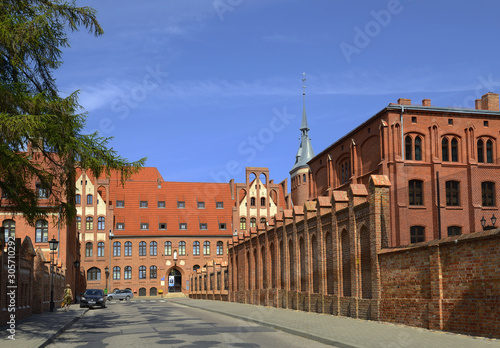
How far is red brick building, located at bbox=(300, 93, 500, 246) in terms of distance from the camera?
3950 centimetres

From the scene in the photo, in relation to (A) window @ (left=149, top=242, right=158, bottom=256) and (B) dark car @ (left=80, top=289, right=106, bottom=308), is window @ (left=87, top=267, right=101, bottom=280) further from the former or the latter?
(B) dark car @ (left=80, top=289, right=106, bottom=308)

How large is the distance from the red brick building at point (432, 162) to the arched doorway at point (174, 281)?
133ft

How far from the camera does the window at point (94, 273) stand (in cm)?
7444

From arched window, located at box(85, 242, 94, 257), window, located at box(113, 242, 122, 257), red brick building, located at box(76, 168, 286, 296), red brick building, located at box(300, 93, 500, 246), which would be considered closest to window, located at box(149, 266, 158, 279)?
red brick building, located at box(76, 168, 286, 296)

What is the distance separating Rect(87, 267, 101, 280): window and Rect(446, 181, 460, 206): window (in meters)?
49.1

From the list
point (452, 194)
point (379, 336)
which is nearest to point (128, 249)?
point (452, 194)

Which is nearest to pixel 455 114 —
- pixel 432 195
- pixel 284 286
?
pixel 432 195

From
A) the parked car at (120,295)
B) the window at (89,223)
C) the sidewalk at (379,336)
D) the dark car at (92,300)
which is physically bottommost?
the parked car at (120,295)

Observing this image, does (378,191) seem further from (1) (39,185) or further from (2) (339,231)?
(1) (39,185)

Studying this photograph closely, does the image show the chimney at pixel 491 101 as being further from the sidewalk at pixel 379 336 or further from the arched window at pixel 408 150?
the sidewalk at pixel 379 336

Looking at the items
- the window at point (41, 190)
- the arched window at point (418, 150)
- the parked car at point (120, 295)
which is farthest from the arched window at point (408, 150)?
the parked car at point (120, 295)

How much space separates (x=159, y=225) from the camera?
78.6 metres

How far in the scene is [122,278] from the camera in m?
75.3

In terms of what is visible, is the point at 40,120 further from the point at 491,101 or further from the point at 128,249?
the point at 128,249
